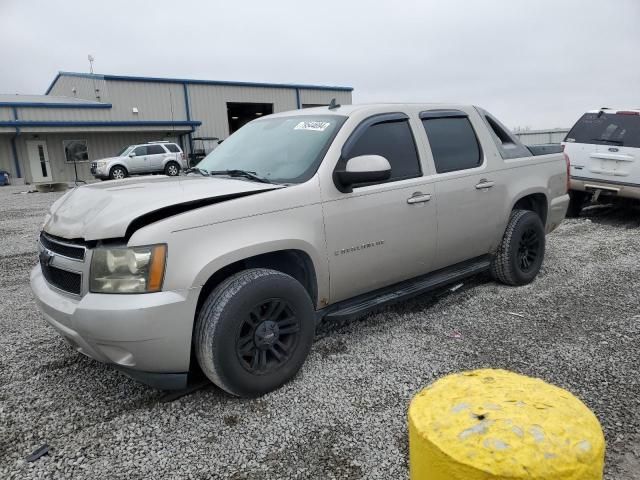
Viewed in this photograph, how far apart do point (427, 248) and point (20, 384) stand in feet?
10.0

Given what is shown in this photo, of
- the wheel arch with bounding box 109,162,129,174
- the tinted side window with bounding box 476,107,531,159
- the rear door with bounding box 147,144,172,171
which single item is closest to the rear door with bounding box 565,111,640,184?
the tinted side window with bounding box 476,107,531,159

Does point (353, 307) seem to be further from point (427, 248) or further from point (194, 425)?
point (194, 425)

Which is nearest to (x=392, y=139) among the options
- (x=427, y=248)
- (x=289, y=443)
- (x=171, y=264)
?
(x=427, y=248)

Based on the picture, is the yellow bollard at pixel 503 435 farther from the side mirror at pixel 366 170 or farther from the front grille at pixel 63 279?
the front grille at pixel 63 279

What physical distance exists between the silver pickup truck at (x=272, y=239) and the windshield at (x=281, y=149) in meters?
0.02

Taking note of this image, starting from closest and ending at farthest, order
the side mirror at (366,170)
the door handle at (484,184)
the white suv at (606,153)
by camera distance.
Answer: the side mirror at (366,170)
the door handle at (484,184)
the white suv at (606,153)

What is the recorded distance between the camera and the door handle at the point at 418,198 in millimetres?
3688

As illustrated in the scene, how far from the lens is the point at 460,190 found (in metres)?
4.08

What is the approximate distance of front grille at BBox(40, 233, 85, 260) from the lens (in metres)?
2.73

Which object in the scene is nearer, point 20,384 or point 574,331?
point 20,384

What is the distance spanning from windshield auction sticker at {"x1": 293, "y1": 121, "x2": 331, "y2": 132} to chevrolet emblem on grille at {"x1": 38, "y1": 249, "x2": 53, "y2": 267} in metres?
1.92

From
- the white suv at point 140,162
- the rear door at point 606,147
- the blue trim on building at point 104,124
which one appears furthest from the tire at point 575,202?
the blue trim on building at point 104,124

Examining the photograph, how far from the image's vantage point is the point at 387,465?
2.36 m

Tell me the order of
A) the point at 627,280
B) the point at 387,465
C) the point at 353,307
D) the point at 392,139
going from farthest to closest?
the point at 627,280 < the point at 392,139 < the point at 353,307 < the point at 387,465
